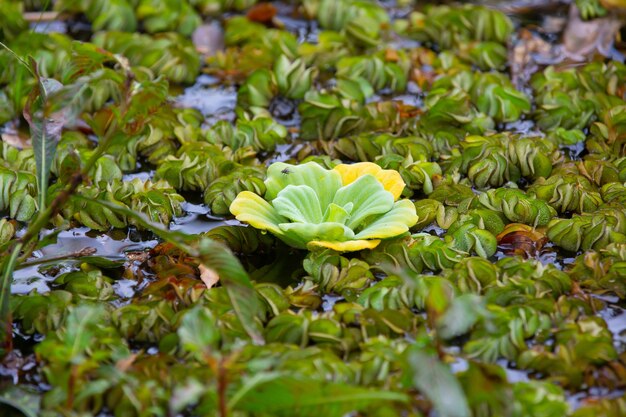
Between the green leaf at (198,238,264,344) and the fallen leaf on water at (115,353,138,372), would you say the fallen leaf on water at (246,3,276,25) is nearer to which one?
the green leaf at (198,238,264,344)

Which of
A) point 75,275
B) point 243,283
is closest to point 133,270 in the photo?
point 75,275

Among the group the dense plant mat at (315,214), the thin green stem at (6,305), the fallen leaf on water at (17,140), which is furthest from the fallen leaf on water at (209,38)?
the thin green stem at (6,305)

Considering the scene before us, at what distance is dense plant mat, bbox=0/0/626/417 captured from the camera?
6.66 ft

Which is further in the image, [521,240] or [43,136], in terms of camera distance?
[521,240]

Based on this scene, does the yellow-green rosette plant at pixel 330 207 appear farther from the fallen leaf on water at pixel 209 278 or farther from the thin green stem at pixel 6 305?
the thin green stem at pixel 6 305

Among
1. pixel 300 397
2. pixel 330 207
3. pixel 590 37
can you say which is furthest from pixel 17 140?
pixel 590 37

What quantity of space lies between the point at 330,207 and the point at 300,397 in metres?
0.79

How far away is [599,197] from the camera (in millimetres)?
2814

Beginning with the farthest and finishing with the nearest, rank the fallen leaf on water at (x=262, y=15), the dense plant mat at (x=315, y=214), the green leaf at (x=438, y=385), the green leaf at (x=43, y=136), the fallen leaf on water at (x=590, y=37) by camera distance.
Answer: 1. the fallen leaf on water at (x=262, y=15)
2. the fallen leaf on water at (x=590, y=37)
3. the green leaf at (x=43, y=136)
4. the dense plant mat at (x=315, y=214)
5. the green leaf at (x=438, y=385)

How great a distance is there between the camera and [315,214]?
2646 millimetres

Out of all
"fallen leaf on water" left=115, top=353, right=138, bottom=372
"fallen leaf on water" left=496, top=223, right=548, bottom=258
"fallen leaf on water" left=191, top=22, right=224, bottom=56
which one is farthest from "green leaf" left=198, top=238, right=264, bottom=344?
"fallen leaf on water" left=191, top=22, right=224, bottom=56

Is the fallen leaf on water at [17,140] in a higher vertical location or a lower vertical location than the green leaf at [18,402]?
lower

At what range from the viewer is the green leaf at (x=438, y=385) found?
5.74 feet

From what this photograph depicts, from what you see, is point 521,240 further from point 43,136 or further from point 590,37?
point 590,37
